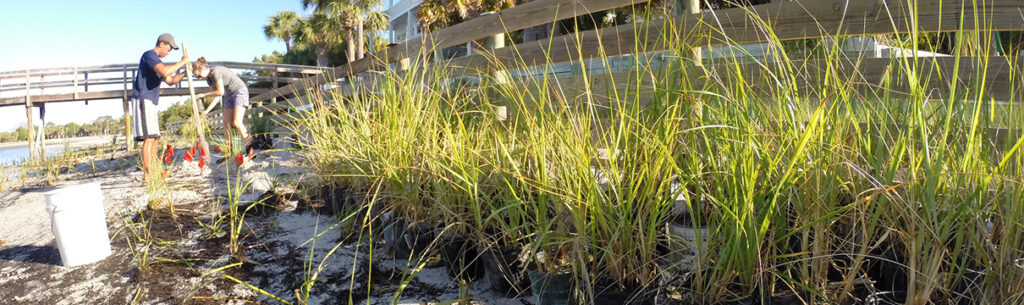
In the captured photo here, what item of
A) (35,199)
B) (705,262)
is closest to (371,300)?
(705,262)

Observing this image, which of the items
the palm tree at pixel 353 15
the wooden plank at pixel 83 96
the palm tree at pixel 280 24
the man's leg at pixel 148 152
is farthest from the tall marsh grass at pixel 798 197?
the palm tree at pixel 280 24

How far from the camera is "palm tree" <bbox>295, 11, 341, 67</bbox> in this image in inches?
1118

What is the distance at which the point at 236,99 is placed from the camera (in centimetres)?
657

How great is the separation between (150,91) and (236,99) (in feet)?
4.79

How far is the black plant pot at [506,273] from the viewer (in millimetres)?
1780

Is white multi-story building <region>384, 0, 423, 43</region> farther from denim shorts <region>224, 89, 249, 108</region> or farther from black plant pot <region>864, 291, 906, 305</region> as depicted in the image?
black plant pot <region>864, 291, 906, 305</region>

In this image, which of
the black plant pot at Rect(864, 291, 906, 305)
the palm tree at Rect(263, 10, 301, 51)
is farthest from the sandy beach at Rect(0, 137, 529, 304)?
the palm tree at Rect(263, 10, 301, 51)

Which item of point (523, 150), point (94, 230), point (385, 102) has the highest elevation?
point (385, 102)

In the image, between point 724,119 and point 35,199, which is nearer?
point 724,119

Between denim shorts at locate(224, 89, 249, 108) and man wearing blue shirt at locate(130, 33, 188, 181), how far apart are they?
1.35 metres

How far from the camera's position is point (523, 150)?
2.17 metres

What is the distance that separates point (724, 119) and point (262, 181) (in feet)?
13.5

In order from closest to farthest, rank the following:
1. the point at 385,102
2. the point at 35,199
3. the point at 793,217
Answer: the point at 793,217
the point at 385,102
the point at 35,199

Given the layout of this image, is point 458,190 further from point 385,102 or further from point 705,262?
point 705,262
